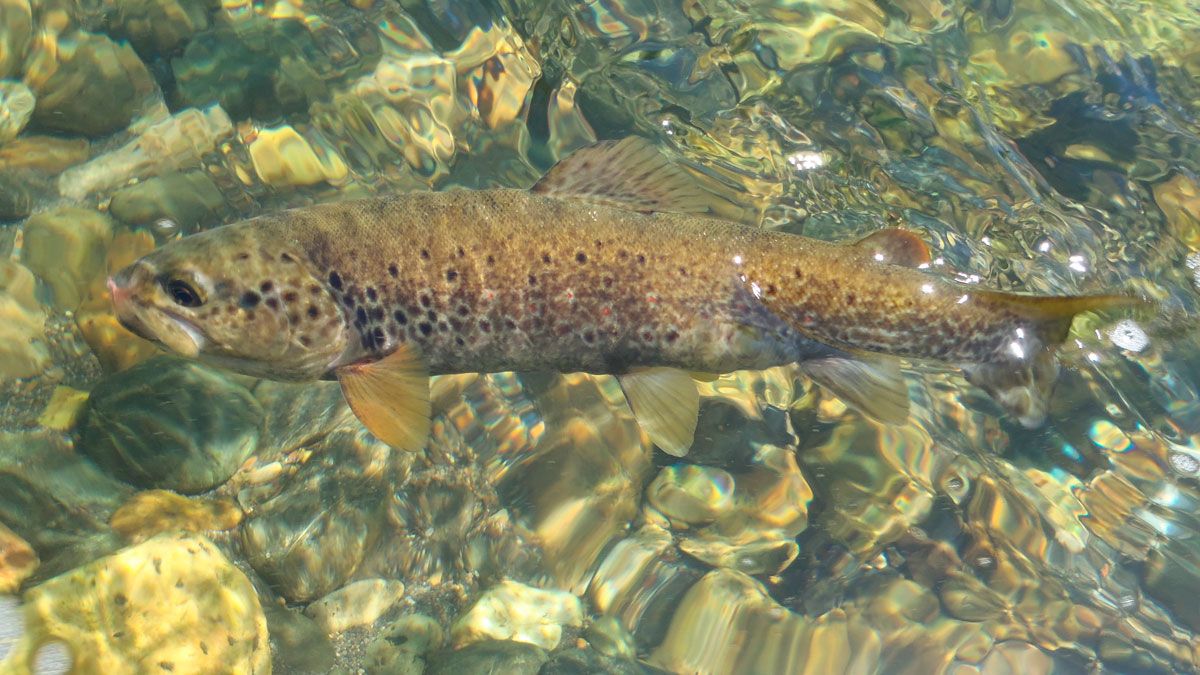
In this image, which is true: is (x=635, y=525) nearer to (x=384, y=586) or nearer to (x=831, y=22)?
(x=384, y=586)

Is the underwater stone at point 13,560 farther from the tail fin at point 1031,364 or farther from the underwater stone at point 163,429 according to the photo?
the tail fin at point 1031,364

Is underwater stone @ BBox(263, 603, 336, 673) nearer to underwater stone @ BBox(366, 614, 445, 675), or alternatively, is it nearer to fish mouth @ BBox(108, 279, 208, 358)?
underwater stone @ BBox(366, 614, 445, 675)

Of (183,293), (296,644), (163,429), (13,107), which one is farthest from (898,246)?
(13,107)

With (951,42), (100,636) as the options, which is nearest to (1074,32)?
(951,42)

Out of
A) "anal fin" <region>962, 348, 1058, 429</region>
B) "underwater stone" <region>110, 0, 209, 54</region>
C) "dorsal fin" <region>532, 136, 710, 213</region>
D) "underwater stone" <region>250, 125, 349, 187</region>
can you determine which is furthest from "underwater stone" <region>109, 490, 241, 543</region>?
"anal fin" <region>962, 348, 1058, 429</region>

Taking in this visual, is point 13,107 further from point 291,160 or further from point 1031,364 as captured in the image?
point 1031,364

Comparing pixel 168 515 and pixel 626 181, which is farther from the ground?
pixel 626 181

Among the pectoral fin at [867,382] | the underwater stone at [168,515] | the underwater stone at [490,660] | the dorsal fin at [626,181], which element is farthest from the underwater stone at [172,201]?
the pectoral fin at [867,382]
